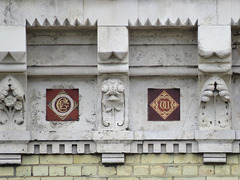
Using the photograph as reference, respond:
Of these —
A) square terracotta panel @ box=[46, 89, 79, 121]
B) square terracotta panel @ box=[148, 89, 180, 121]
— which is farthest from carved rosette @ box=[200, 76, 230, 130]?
square terracotta panel @ box=[46, 89, 79, 121]

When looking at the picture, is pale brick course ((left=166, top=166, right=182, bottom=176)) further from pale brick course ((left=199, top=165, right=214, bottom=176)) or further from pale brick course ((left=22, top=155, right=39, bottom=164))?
pale brick course ((left=22, top=155, right=39, bottom=164))

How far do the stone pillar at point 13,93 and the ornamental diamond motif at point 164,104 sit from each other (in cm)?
131

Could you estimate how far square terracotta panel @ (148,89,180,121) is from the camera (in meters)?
10.2

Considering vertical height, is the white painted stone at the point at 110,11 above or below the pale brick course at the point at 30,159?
above

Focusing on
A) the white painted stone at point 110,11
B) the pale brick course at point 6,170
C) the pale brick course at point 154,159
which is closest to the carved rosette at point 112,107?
the pale brick course at point 154,159

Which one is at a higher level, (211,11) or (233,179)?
(211,11)

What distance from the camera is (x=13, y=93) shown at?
1005 cm

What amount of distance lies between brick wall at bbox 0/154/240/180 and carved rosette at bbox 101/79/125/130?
0.35 metres

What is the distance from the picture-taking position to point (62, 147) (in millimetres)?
10102

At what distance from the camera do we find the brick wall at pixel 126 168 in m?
10.1

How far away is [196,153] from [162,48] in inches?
43.3

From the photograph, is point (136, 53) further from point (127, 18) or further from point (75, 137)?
point (75, 137)

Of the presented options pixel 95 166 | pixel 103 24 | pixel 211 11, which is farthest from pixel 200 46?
pixel 95 166

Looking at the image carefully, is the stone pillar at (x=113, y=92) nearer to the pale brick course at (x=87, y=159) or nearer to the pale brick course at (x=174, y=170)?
the pale brick course at (x=87, y=159)
